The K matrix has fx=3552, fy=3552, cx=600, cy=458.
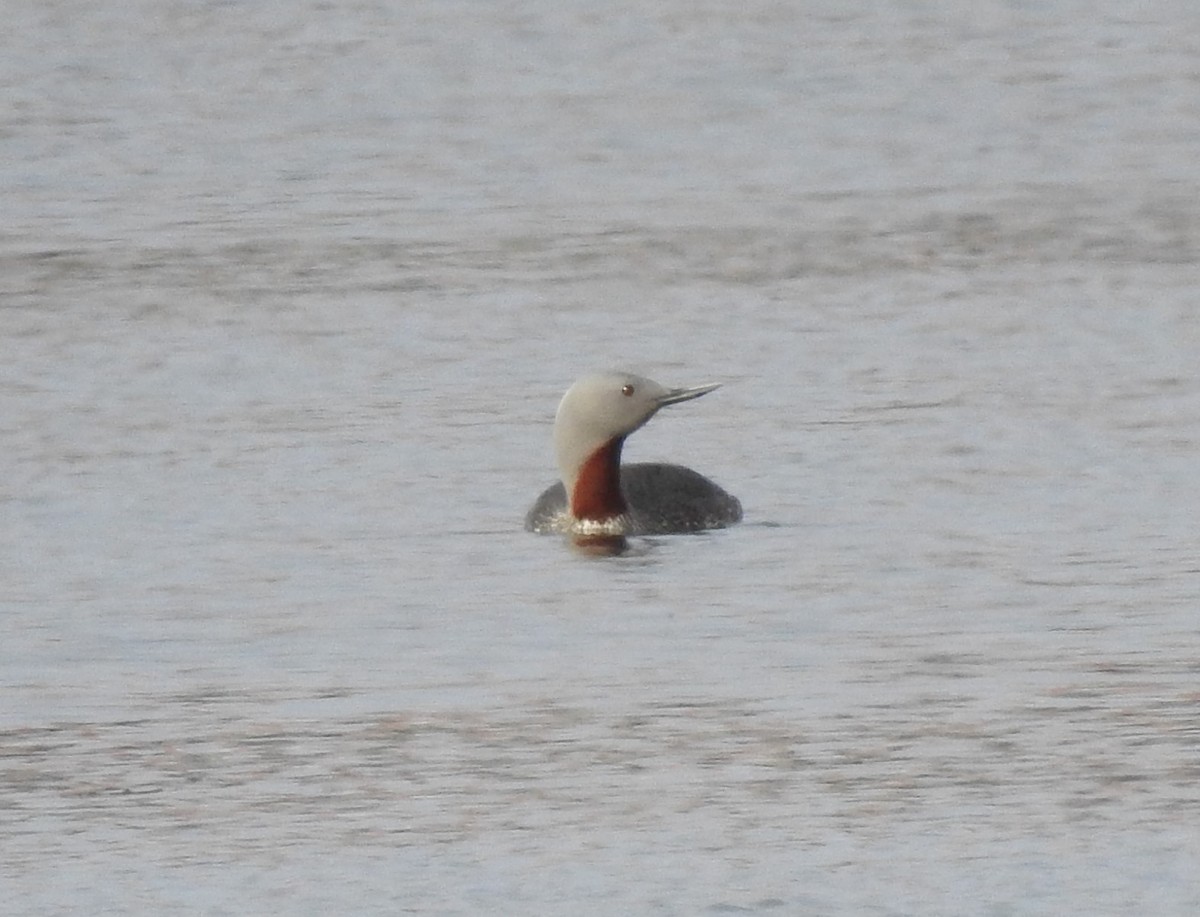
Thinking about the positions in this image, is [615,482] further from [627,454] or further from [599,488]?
[627,454]

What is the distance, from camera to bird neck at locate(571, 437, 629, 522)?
37.0 feet

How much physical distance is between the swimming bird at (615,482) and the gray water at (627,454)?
0.17 m

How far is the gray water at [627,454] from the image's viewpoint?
6750 millimetres

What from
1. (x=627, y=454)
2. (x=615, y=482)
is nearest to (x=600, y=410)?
(x=615, y=482)

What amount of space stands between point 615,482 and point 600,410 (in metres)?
0.24

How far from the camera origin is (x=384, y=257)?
17234 millimetres

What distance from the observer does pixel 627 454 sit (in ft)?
45.2

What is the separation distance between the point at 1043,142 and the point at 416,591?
12029mm

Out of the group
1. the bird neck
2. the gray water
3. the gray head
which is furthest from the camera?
the gray head

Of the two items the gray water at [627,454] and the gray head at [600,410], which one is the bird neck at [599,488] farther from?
the gray water at [627,454]

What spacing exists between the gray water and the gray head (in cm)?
32

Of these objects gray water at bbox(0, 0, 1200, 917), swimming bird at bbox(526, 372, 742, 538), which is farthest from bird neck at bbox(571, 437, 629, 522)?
gray water at bbox(0, 0, 1200, 917)

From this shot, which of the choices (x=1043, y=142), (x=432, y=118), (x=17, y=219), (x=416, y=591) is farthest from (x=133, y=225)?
(x=416, y=591)

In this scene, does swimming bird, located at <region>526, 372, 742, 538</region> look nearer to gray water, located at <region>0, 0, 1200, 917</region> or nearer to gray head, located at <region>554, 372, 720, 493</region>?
gray head, located at <region>554, 372, 720, 493</region>
